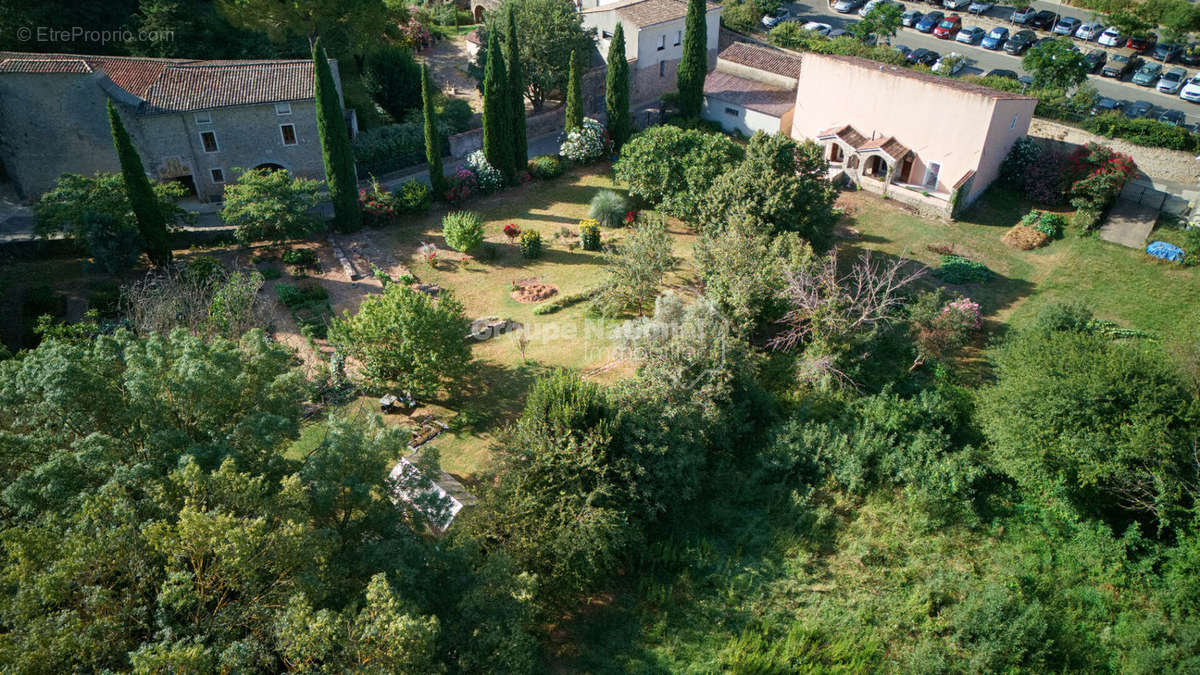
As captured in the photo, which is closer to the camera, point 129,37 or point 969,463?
point 969,463

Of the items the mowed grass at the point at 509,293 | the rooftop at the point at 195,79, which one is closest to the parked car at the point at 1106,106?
the mowed grass at the point at 509,293

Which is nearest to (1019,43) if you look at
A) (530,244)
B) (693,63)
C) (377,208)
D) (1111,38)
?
(1111,38)

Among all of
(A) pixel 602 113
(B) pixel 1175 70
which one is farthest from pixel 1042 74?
(A) pixel 602 113

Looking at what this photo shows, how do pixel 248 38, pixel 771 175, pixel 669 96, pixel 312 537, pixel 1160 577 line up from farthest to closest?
1. pixel 669 96
2. pixel 248 38
3. pixel 771 175
4. pixel 1160 577
5. pixel 312 537

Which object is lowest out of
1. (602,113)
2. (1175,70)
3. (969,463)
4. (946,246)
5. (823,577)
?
(823,577)

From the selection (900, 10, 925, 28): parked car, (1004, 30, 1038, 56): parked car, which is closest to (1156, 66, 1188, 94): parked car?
(1004, 30, 1038, 56): parked car

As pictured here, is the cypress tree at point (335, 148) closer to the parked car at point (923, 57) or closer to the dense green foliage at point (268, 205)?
the dense green foliage at point (268, 205)

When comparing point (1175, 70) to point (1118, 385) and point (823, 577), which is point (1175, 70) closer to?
point (1118, 385)

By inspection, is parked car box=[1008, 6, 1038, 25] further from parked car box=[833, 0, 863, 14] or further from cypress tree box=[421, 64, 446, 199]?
cypress tree box=[421, 64, 446, 199]
